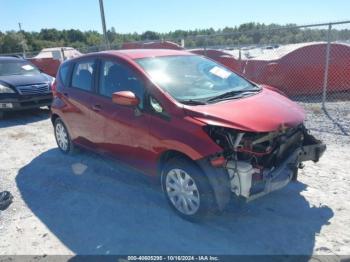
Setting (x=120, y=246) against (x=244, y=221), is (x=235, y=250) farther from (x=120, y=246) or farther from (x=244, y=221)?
(x=120, y=246)

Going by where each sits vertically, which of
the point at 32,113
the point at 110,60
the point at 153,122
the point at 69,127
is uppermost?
the point at 110,60

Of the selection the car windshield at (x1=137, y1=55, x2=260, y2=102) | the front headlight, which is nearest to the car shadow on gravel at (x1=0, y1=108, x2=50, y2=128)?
the front headlight

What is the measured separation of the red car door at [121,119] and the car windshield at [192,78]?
264 mm

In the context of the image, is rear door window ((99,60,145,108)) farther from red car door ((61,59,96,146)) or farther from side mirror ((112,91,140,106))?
red car door ((61,59,96,146))

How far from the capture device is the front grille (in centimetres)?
911

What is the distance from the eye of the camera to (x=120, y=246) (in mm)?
3475

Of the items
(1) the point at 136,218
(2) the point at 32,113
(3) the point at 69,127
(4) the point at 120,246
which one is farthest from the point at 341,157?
(2) the point at 32,113

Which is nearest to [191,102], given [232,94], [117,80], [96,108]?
[232,94]

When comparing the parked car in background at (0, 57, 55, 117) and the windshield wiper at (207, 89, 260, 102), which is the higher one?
the windshield wiper at (207, 89, 260, 102)

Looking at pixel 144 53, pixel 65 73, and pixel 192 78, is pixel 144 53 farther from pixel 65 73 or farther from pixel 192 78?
pixel 65 73

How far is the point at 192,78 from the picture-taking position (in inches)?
170

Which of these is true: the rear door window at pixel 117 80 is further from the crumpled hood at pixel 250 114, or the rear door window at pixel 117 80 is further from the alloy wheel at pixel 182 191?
the alloy wheel at pixel 182 191

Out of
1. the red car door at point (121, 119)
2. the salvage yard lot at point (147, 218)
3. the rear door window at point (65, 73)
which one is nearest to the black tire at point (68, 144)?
the salvage yard lot at point (147, 218)

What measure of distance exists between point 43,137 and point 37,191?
2961 millimetres
